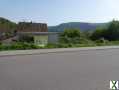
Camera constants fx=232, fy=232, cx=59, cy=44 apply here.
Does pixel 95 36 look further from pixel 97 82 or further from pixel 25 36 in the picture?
pixel 97 82

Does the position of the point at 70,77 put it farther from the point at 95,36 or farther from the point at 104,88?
the point at 95,36

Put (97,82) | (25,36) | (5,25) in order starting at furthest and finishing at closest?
(5,25), (25,36), (97,82)

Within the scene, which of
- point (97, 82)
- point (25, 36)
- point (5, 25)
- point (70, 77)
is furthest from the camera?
point (5, 25)

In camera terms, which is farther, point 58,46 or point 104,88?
point 58,46

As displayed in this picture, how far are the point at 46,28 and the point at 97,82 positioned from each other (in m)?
38.4

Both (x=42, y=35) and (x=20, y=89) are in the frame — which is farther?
(x=42, y=35)

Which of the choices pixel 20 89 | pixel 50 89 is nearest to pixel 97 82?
pixel 50 89

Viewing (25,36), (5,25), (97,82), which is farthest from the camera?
(5,25)

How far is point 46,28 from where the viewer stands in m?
44.9

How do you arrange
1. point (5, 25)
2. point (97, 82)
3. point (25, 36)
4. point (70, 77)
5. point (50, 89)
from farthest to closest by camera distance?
point (5, 25) < point (25, 36) < point (70, 77) < point (97, 82) < point (50, 89)

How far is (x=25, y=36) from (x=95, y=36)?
17406 mm

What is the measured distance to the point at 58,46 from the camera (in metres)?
25.4

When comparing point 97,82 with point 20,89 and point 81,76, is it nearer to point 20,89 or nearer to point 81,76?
point 81,76

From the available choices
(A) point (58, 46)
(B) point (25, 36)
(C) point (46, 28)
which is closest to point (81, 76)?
(A) point (58, 46)
